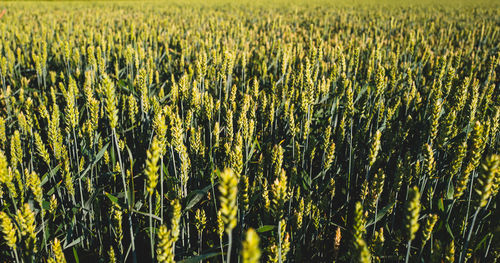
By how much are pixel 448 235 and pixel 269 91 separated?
2088 millimetres

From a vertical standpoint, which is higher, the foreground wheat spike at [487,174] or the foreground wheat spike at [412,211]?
the foreground wheat spike at [487,174]

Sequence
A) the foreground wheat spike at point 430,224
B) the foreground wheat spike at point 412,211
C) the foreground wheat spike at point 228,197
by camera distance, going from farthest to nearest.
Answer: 1. the foreground wheat spike at point 430,224
2. the foreground wheat spike at point 412,211
3. the foreground wheat spike at point 228,197

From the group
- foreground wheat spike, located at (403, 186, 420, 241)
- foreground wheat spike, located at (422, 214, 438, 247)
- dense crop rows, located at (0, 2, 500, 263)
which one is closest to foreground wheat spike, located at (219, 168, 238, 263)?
dense crop rows, located at (0, 2, 500, 263)

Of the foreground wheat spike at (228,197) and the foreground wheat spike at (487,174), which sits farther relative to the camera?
the foreground wheat spike at (487,174)

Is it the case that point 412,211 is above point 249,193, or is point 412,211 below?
above

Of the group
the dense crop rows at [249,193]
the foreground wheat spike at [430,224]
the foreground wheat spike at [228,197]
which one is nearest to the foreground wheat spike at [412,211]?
the dense crop rows at [249,193]

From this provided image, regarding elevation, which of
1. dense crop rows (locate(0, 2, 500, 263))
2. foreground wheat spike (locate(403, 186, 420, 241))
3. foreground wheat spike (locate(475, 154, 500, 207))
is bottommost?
dense crop rows (locate(0, 2, 500, 263))

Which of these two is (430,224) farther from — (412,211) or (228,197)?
(228,197)

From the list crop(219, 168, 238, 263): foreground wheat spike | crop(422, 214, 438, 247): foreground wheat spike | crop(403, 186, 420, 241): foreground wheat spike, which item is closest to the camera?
crop(219, 168, 238, 263): foreground wheat spike

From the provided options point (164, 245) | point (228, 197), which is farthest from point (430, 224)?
point (164, 245)

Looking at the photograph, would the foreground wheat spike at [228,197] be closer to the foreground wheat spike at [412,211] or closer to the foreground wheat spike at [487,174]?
the foreground wheat spike at [412,211]

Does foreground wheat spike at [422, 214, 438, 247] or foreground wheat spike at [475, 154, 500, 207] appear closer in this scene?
foreground wheat spike at [475, 154, 500, 207]

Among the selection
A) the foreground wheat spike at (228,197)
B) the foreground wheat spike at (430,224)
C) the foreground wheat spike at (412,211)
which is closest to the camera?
the foreground wheat spike at (228,197)

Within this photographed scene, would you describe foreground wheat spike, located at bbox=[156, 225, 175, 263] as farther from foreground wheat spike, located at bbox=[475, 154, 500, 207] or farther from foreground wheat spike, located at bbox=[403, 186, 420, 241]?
foreground wheat spike, located at bbox=[475, 154, 500, 207]
